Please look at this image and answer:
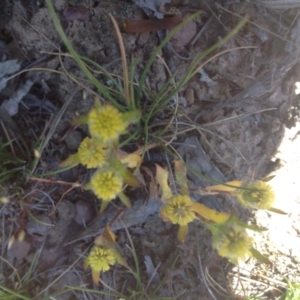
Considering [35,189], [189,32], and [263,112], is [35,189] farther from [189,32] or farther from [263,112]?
[263,112]

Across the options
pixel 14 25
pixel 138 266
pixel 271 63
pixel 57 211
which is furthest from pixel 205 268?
pixel 14 25

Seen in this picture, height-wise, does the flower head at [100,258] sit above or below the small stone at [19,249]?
above

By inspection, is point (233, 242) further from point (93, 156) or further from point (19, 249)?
point (19, 249)

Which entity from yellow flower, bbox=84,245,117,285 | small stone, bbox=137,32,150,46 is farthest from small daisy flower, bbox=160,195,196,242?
small stone, bbox=137,32,150,46

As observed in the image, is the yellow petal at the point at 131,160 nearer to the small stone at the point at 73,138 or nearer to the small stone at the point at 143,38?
the small stone at the point at 73,138

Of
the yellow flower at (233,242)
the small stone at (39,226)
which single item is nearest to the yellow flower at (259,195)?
the yellow flower at (233,242)

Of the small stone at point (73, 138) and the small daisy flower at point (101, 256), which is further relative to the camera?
the small stone at point (73, 138)

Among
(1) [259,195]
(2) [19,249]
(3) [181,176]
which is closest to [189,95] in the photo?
(3) [181,176]
